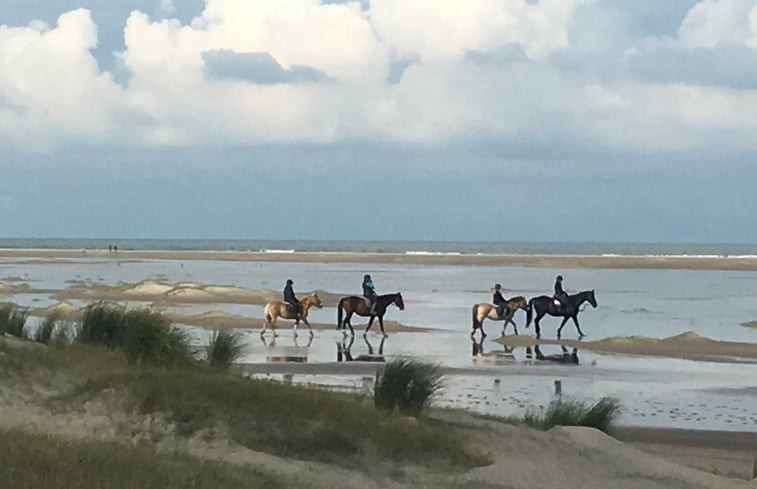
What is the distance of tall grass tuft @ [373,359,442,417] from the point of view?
493 inches

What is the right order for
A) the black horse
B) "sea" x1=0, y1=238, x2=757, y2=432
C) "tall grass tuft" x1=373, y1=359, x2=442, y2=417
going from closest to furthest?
"tall grass tuft" x1=373, y1=359, x2=442, y2=417
"sea" x1=0, y1=238, x2=757, y2=432
the black horse

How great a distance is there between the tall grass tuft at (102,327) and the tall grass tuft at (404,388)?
4.08m

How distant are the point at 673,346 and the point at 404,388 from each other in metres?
16.8

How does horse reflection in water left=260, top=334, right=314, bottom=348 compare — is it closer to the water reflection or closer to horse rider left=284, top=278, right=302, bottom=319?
horse rider left=284, top=278, right=302, bottom=319

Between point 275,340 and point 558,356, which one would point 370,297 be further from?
point 558,356

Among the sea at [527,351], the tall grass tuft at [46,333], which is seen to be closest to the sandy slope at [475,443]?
the tall grass tuft at [46,333]

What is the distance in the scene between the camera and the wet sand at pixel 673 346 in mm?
26344

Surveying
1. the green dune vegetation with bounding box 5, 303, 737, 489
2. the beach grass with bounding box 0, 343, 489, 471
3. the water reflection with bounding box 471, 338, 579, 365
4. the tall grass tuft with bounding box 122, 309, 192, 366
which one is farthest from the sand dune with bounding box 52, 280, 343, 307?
the beach grass with bounding box 0, 343, 489, 471

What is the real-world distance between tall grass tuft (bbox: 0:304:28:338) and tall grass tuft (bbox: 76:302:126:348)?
898 millimetres

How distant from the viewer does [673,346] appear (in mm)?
27844

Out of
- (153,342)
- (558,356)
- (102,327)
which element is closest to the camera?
(153,342)

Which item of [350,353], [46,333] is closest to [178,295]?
[350,353]

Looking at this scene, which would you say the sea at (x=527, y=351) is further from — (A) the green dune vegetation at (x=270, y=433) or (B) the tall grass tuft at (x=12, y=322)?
(B) the tall grass tuft at (x=12, y=322)

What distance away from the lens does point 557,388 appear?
783 inches
